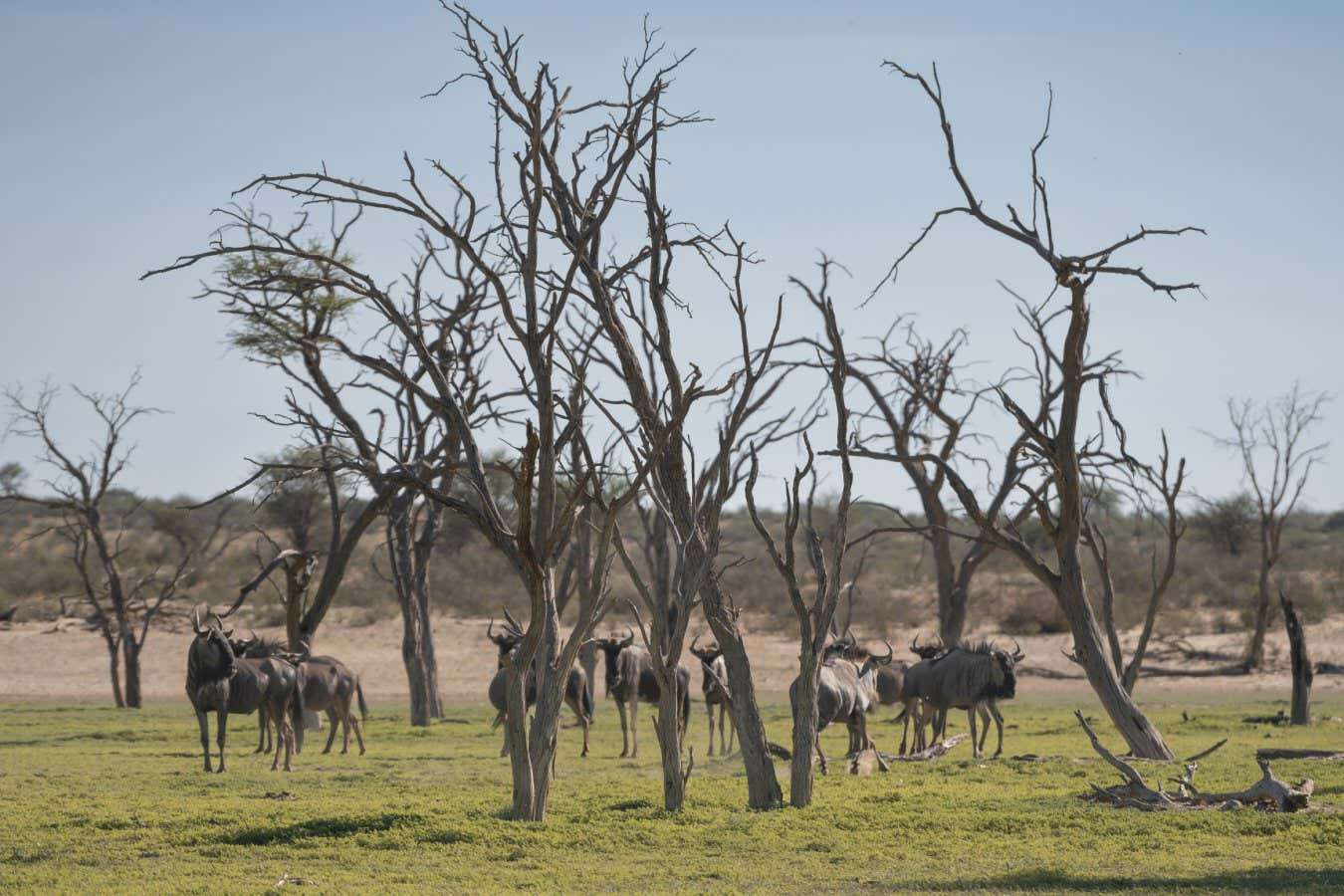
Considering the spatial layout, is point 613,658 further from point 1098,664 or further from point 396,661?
point 396,661

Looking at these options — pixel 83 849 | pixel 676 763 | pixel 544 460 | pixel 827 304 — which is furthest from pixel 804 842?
pixel 83 849

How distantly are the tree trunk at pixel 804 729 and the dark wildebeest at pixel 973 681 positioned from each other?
246 inches

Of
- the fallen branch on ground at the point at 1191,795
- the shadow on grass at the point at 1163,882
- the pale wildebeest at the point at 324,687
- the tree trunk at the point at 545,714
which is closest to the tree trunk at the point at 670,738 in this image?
the tree trunk at the point at 545,714

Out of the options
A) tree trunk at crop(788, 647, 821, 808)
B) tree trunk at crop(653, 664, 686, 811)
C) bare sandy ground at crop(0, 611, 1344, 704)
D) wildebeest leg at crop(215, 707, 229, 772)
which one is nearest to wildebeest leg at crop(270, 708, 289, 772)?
wildebeest leg at crop(215, 707, 229, 772)

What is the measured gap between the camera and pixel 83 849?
11.2m

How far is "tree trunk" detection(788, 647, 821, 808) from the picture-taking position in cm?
1264

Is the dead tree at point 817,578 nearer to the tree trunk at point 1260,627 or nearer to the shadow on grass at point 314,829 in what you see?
the shadow on grass at point 314,829

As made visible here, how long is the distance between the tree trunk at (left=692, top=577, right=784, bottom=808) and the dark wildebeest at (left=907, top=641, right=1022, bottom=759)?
6.51 m

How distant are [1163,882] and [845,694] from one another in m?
8.04

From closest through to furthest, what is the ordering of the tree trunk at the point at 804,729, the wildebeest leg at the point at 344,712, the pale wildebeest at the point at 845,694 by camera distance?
the tree trunk at the point at 804,729, the pale wildebeest at the point at 845,694, the wildebeest leg at the point at 344,712

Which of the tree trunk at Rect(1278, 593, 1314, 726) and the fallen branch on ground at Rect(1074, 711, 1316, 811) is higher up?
the tree trunk at Rect(1278, 593, 1314, 726)

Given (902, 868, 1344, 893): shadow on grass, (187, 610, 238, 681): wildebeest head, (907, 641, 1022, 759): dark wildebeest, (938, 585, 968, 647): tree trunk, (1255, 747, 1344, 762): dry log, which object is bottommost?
(902, 868, 1344, 893): shadow on grass

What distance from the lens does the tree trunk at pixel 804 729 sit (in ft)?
41.5

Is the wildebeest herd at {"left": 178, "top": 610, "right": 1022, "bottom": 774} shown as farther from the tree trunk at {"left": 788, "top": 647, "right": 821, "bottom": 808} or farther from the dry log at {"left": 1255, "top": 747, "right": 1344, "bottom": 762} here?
the tree trunk at {"left": 788, "top": 647, "right": 821, "bottom": 808}
